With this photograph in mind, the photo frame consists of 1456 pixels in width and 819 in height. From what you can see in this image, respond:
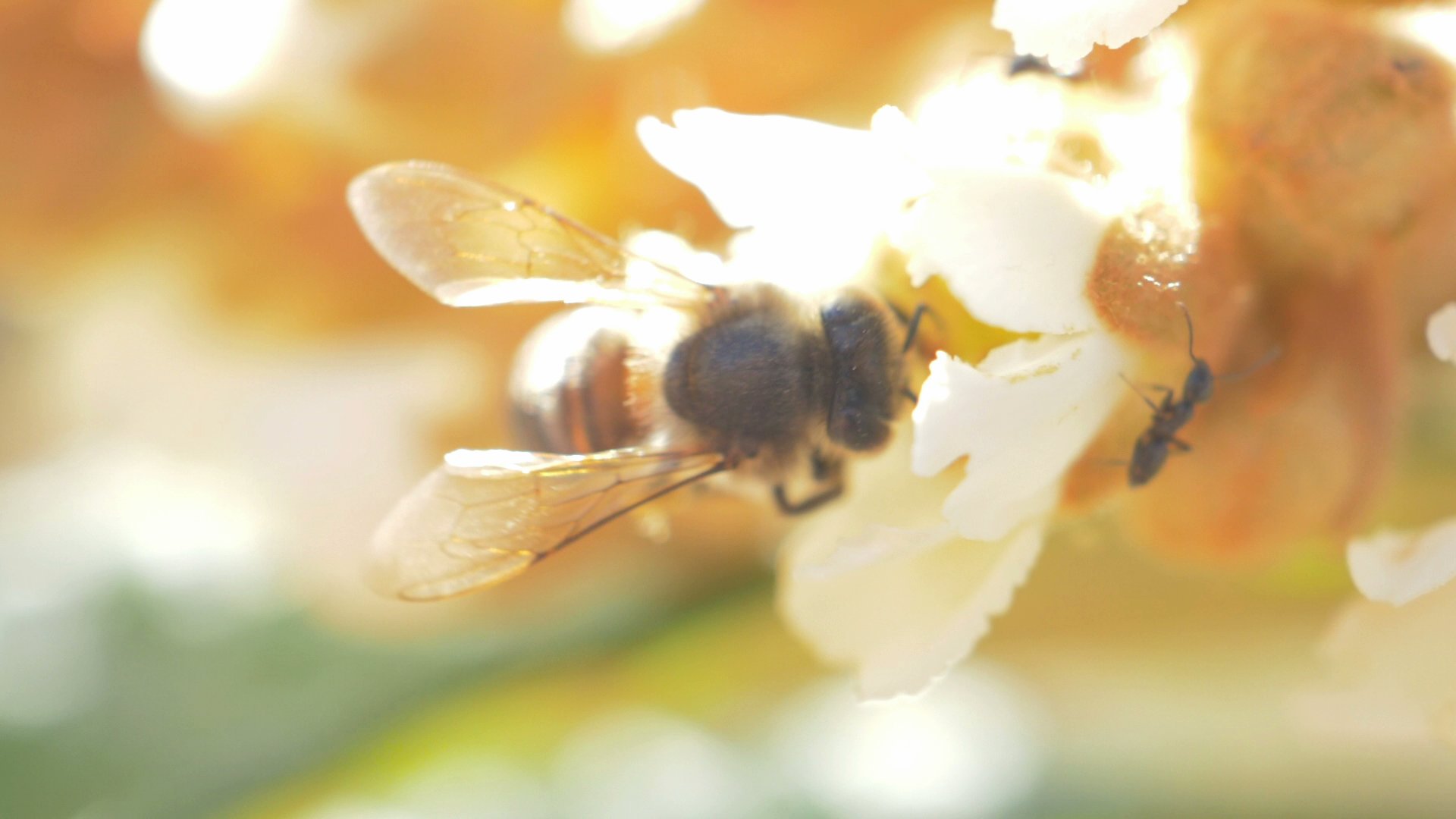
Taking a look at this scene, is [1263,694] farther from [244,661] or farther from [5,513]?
[5,513]

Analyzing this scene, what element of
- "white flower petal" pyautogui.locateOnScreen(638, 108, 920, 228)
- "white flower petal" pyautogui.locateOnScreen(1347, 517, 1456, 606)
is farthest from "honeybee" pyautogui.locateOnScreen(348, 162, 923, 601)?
"white flower petal" pyautogui.locateOnScreen(1347, 517, 1456, 606)

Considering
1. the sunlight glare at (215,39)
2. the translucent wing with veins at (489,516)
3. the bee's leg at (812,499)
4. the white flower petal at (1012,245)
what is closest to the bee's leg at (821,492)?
the bee's leg at (812,499)

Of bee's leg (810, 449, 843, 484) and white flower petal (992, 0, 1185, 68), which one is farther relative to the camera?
bee's leg (810, 449, 843, 484)

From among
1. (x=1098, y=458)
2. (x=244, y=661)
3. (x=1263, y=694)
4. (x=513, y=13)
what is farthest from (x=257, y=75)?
(x=1263, y=694)

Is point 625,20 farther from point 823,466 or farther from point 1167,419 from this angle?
point 1167,419

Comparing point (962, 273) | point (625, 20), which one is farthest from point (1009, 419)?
point (625, 20)

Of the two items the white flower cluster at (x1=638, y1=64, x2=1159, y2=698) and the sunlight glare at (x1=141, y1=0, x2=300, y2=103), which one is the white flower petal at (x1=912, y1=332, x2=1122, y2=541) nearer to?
the white flower cluster at (x1=638, y1=64, x2=1159, y2=698)
